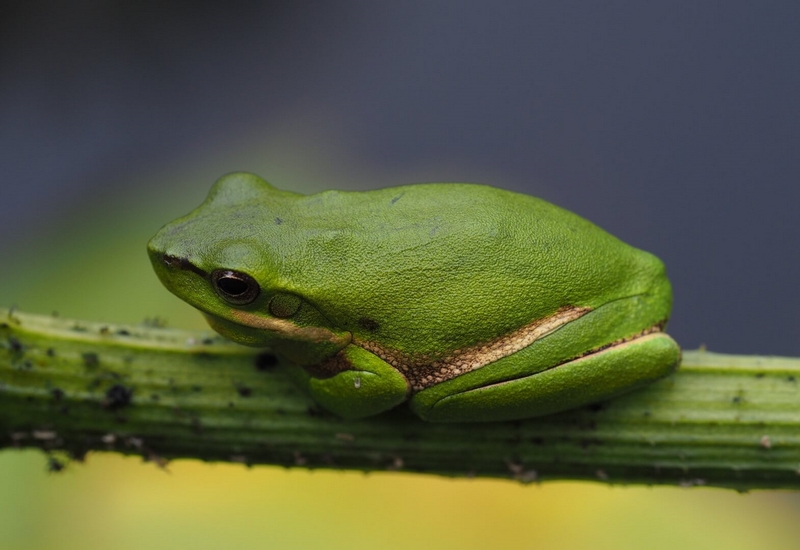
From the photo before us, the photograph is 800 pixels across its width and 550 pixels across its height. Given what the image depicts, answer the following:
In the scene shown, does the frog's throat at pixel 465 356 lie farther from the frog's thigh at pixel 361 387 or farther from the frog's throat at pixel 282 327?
the frog's throat at pixel 282 327

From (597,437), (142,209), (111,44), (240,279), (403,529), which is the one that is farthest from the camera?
(111,44)

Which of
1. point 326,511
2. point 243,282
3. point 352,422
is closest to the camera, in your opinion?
point 243,282

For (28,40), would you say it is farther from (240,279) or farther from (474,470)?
(474,470)

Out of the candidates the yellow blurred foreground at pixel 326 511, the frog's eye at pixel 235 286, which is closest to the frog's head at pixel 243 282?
the frog's eye at pixel 235 286

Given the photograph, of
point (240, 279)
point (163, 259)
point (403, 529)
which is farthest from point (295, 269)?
point (403, 529)

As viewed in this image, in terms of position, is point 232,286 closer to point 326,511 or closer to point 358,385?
point 358,385

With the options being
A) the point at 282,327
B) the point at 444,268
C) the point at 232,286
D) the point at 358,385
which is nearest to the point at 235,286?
the point at 232,286

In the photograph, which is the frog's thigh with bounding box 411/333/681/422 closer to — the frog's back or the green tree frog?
the green tree frog
